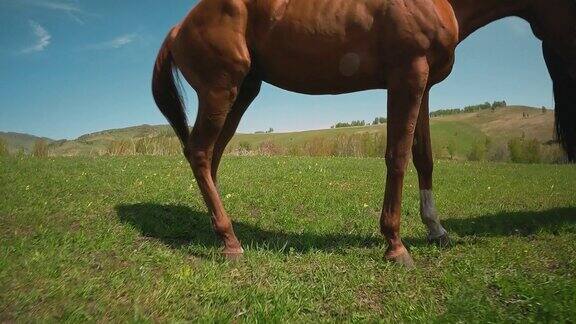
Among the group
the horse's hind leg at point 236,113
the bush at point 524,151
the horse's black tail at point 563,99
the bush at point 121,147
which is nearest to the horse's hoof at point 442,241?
the horse's black tail at point 563,99

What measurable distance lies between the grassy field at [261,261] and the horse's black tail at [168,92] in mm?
1176

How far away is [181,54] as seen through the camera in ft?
13.2

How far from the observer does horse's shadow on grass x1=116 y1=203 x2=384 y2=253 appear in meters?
4.20

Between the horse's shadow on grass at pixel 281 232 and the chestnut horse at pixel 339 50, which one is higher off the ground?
the chestnut horse at pixel 339 50

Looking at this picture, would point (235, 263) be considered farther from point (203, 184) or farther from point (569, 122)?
point (569, 122)

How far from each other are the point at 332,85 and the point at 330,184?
16.7 ft

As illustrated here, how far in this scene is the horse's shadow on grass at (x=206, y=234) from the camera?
13.8 feet

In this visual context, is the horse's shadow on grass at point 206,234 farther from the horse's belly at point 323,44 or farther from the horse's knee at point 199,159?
the horse's belly at point 323,44

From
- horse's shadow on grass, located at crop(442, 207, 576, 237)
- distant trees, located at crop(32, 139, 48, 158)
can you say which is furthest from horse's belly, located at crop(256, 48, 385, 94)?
distant trees, located at crop(32, 139, 48, 158)

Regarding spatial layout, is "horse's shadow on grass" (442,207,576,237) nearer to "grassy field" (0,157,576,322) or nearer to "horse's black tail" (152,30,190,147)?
"grassy field" (0,157,576,322)

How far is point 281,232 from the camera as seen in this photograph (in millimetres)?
4793

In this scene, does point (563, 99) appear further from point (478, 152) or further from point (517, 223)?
point (478, 152)

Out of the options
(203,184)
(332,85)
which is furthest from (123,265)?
(332,85)

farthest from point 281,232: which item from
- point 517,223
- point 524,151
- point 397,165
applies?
point 524,151
